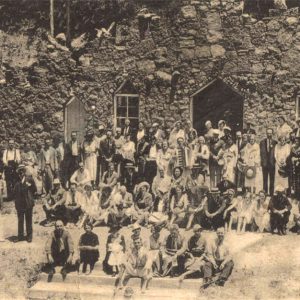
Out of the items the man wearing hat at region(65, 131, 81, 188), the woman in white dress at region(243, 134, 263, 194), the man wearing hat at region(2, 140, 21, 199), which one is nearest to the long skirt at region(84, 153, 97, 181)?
the man wearing hat at region(65, 131, 81, 188)

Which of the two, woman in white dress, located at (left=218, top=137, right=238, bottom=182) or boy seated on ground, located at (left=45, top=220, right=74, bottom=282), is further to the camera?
woman in white dress, located at (left=218, top=137, right=238, bottom=182)

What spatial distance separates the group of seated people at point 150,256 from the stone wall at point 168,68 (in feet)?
12.0

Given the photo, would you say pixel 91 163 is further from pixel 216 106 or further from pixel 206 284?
pixel 206 284

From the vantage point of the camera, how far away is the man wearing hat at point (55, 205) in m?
10.7

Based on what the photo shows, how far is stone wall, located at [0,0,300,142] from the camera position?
40.4 ft

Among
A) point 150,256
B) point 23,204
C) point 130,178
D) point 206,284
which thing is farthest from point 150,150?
point 206,284

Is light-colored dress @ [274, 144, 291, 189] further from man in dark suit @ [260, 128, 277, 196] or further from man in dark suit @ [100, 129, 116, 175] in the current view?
man in dark suit @ [100, 129, 116, 175]

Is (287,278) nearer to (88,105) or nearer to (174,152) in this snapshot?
(174,152)

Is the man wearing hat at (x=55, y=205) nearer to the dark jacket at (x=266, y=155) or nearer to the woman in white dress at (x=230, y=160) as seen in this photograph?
the woman in white dress at (x=230, y=160)

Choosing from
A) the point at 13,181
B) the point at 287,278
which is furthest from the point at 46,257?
the point at 287,278

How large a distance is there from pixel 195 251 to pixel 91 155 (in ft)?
10.1

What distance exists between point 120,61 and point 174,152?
8.82 feet

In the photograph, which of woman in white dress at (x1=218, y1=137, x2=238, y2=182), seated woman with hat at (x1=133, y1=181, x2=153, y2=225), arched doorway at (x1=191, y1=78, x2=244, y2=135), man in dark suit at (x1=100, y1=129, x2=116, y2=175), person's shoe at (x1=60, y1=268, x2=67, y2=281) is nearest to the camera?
person's shoe at (x1=60, y1=268, x2=67, y2=281)

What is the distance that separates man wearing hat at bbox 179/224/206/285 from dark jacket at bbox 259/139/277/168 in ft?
6.95
